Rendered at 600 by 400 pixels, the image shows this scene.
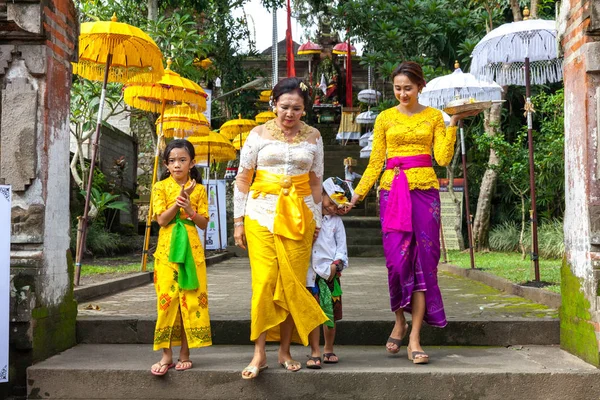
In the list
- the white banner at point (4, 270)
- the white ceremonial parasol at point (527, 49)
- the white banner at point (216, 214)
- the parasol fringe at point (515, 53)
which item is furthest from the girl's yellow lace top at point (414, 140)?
the white banner at point (216, 214)

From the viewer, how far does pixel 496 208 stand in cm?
1576

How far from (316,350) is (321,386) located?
9.9 inches

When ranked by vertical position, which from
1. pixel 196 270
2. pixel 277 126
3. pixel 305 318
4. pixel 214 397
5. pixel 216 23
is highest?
pixel 216 23

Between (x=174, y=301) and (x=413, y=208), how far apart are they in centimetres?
167

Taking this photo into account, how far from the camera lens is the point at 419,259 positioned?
450 centimetres

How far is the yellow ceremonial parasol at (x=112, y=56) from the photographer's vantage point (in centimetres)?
713

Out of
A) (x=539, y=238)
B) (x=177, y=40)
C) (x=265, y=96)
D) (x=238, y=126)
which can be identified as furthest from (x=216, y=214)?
(x=265, y=96)

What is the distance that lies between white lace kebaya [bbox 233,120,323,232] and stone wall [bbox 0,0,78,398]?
1.31m

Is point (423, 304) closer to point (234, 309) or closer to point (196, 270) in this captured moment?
point (196, 270)

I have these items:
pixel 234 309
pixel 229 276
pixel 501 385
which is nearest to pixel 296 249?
pixel 501 385

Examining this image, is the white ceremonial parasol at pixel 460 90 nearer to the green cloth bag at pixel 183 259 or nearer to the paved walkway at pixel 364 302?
the paved walkway at pixel 364 302

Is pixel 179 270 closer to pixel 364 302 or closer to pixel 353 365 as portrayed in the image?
pixel 353 365

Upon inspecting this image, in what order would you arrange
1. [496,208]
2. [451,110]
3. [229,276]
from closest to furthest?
[451,110] → [229,276] → [496,208]

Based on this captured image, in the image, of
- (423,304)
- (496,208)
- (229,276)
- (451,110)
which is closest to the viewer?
(423,304)
